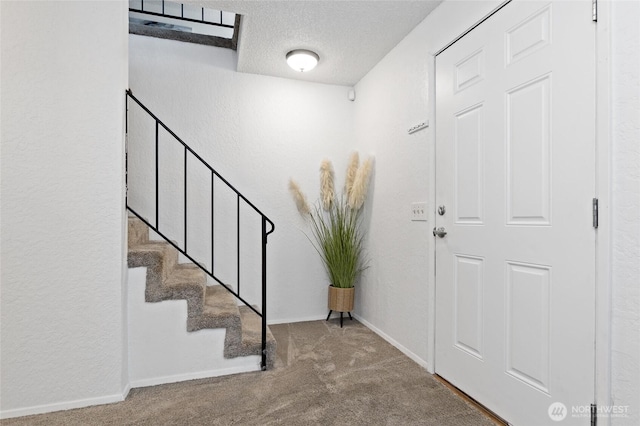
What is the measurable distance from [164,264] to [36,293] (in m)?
0.62

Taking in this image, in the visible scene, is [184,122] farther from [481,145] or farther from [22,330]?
[481,145]

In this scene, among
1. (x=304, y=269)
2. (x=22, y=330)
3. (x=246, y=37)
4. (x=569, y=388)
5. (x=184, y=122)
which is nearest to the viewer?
(x=569, y=388)

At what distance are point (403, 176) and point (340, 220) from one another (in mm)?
784

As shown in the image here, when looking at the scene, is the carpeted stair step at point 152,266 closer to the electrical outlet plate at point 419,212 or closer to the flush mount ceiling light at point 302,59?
the electrical outlet plate at point 419,212

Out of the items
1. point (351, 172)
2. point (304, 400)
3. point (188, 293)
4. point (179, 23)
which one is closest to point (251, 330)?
point (188, 293)

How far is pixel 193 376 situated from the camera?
6.87ft

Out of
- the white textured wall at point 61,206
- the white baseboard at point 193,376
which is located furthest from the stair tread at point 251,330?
the white textured wall at point 61,206

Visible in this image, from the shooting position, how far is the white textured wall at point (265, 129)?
2951 millimetres

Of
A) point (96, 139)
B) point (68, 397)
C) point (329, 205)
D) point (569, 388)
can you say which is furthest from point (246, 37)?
point (569, 388)

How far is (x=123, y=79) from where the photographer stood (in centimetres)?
193

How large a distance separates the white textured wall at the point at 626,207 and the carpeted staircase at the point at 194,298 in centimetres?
178

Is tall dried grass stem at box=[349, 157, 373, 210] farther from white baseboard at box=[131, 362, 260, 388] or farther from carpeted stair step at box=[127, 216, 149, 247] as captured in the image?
carpeted stair step at box=[127, 216, 149, 247]

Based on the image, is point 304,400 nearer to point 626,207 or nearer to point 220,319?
point 220,319

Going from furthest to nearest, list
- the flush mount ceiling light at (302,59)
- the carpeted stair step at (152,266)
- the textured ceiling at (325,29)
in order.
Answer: the flush mount ceiling light at (302,59) < the textured ceiling at (325,29) < the carpeted stair step at (152,266)
